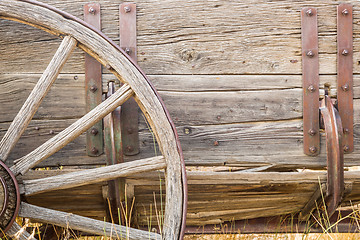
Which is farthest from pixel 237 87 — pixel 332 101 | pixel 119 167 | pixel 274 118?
pixel 119 167

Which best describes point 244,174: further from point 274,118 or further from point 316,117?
point 316,117

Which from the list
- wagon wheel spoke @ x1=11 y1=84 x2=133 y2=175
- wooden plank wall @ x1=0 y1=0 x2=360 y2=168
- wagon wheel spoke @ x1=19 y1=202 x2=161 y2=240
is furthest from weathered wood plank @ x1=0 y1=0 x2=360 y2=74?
wagon wheel spoke @ x1=19 y1=202 x2=161 y2=240

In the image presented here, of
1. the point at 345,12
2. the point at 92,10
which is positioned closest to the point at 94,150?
the point at 92,10

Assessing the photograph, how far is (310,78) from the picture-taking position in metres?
1.92

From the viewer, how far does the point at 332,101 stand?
6.31 ft

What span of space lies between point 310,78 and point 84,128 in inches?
46.2

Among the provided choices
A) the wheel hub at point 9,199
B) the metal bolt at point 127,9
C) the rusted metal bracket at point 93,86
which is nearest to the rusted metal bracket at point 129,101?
the metal bolt at point 127,9

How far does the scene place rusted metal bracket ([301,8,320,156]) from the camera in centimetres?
192

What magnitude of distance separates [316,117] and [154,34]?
95cm

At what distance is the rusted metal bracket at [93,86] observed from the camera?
1.89 m

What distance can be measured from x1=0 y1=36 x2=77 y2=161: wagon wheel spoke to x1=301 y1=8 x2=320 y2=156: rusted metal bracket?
1.17 metres

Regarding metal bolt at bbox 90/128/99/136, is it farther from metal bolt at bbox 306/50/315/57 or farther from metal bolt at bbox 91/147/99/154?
metal bolt at bbox 306/50/315/57

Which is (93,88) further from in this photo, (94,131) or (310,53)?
(310,53)

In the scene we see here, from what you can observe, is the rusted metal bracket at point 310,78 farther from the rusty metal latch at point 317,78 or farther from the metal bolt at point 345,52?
the metal bolt at point 345,52
